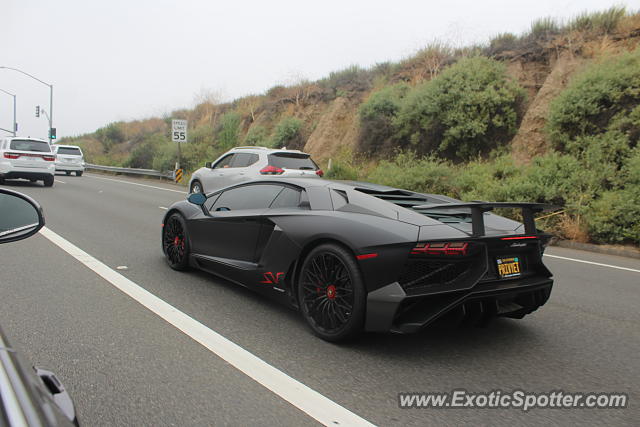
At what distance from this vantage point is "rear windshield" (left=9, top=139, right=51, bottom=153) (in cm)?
1764

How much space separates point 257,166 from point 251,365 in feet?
31.4

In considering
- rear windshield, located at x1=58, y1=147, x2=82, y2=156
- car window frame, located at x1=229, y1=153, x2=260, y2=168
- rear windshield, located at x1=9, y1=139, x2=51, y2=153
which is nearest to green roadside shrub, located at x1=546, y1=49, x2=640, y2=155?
car window frame, located at x1=229, y1=153, x2=260, y2=168

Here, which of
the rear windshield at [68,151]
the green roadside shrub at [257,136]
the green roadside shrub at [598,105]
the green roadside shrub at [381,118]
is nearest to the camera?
the green roadside shrub at [598,105]

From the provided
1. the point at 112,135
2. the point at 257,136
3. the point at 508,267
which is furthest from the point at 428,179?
the point at 112,135

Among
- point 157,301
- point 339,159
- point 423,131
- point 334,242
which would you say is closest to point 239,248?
point 157,301

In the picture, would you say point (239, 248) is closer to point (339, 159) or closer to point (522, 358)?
point (522, 358)

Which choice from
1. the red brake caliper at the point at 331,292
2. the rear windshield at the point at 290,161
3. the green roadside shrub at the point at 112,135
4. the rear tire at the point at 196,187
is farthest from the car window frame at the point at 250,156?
the green roadside shrub at the point at 112,135

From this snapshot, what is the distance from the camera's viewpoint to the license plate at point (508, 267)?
3.72 m

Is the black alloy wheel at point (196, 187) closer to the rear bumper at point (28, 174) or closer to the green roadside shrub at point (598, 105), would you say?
the rear bumper at point (28, 174)

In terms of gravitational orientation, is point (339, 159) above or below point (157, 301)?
above

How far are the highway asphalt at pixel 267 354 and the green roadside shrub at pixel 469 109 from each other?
11.2 metres

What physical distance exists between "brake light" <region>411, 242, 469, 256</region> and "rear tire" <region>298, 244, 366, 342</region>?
477 mm

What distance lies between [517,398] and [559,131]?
41.3 feet

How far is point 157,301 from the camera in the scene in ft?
15.7
